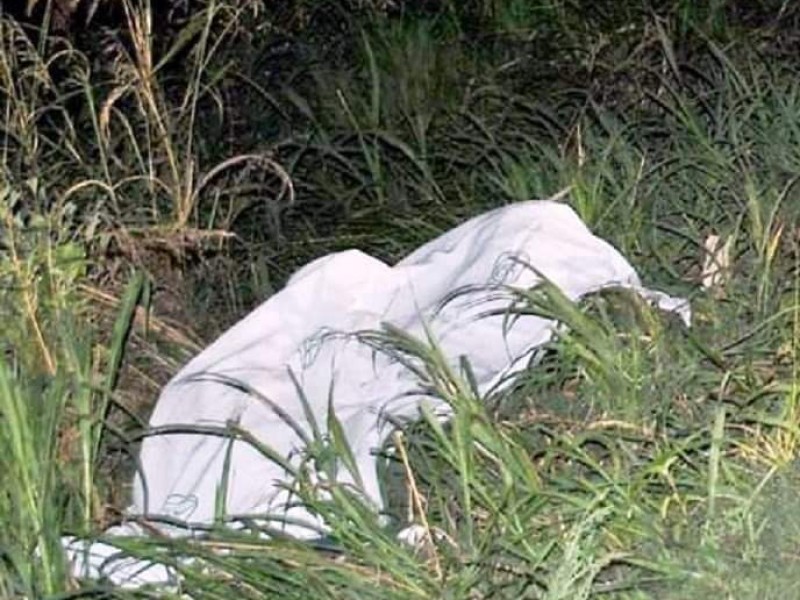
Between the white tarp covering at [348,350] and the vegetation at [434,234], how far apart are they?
11 centimetres

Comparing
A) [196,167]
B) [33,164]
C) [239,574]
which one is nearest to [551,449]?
[239,574]

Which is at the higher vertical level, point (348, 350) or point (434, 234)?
point (348, 350)

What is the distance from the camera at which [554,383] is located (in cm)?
382

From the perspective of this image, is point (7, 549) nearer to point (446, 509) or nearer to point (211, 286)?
point (446, 509)

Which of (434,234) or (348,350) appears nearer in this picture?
(348,350)

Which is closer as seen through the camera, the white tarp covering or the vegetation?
the vegetation

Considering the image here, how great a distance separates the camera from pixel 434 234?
4.99 m

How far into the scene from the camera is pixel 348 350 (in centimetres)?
412

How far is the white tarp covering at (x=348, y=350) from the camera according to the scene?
381 centimetres

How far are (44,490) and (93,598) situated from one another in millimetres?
229

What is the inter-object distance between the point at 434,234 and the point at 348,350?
924 millimetres

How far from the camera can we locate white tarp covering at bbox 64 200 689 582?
3812mm

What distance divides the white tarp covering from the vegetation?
0.11 m

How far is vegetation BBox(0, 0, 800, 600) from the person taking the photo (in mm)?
3277
